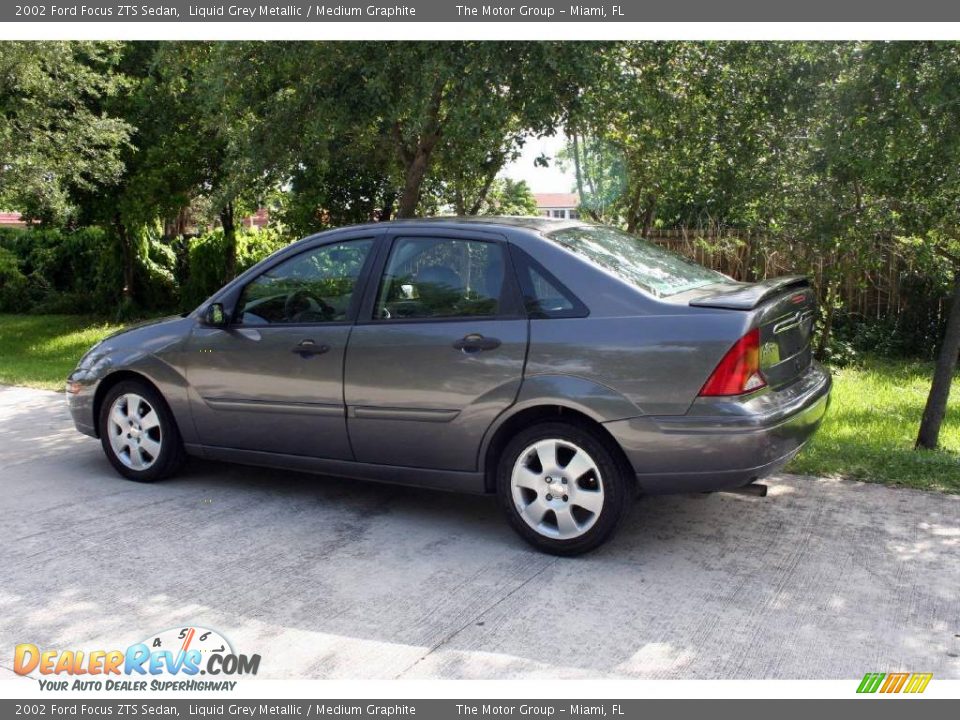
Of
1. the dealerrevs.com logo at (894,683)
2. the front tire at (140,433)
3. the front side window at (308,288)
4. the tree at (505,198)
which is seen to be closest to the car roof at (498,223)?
the front side window at (308,288)

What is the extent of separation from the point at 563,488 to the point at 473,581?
651mm

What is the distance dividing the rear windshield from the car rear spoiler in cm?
24

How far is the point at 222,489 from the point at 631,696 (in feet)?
11.5

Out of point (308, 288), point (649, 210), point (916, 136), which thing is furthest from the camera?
point (649, 210)

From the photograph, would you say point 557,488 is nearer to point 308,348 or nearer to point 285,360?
point 308,348

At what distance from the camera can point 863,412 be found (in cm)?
902

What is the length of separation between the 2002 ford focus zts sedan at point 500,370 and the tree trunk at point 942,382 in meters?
1.96

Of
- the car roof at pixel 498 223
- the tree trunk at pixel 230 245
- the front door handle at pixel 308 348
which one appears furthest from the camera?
the tree trunk at pixel 230 245

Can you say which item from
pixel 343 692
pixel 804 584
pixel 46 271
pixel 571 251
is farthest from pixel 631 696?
pixel 46 271

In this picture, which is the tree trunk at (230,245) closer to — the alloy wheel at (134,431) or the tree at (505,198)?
the tree at (505,198)

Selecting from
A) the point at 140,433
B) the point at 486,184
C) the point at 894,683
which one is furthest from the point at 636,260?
the point at 486,184

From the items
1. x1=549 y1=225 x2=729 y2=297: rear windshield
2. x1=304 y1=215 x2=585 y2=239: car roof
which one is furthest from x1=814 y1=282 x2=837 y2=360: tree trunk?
x1=304 y1=215 x2=585 y2=239: car roof

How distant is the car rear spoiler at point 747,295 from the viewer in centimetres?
456

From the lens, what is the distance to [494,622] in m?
4.13
